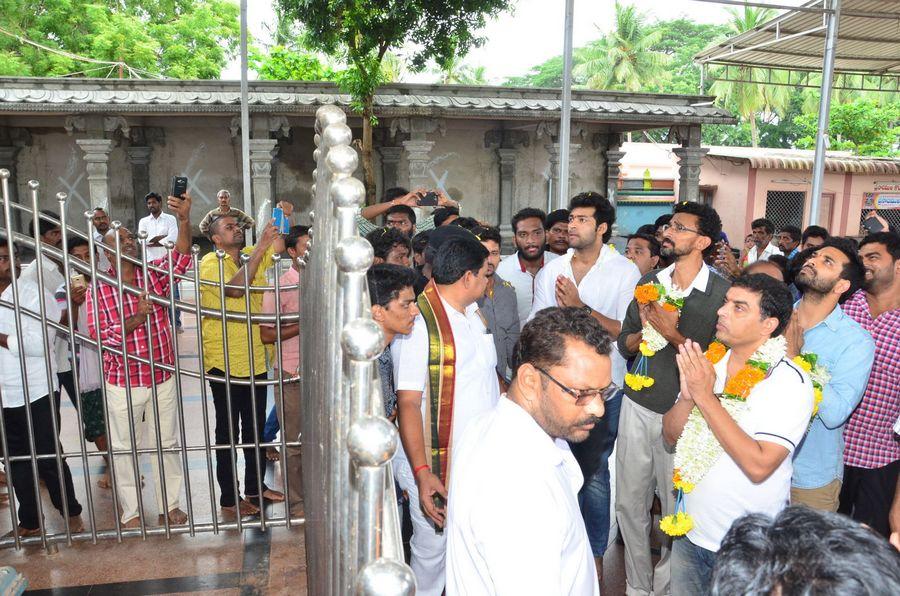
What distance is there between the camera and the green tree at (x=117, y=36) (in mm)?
21109

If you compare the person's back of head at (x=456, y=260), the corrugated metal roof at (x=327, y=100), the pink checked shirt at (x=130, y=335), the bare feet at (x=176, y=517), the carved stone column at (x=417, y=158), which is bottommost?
the bare feet at (x=176, y=517)

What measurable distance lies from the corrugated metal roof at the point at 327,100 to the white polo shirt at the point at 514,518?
10.2 metres

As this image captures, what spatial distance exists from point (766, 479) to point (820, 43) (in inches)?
408

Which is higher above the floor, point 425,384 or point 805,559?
point 805,559

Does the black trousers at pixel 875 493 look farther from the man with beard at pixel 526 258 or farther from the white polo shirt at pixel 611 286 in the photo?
the man with beard at pixel 526 258

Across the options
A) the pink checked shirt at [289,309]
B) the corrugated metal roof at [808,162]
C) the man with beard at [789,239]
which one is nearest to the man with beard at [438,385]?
the pink checked shirt at [289,309]

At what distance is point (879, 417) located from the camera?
349 centimetres

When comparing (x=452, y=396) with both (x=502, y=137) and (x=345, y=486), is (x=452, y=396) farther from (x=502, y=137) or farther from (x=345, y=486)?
(x=502, y=137)

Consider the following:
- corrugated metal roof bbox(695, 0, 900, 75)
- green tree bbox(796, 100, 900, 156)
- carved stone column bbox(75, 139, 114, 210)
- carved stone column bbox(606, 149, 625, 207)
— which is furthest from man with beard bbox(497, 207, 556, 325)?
green tree bbox(796, 100, 900, 156)

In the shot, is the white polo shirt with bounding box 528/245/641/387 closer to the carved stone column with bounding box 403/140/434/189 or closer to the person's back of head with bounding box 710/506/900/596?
the person's back of head with bounding box 710/506/900/596

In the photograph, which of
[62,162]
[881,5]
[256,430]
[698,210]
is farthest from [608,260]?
[62,162]

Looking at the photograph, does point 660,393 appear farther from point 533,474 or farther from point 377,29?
point 377,29

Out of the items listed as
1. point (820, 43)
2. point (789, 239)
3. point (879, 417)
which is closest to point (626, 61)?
point (820, 43)

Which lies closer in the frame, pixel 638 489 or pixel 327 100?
pixel 638 489
